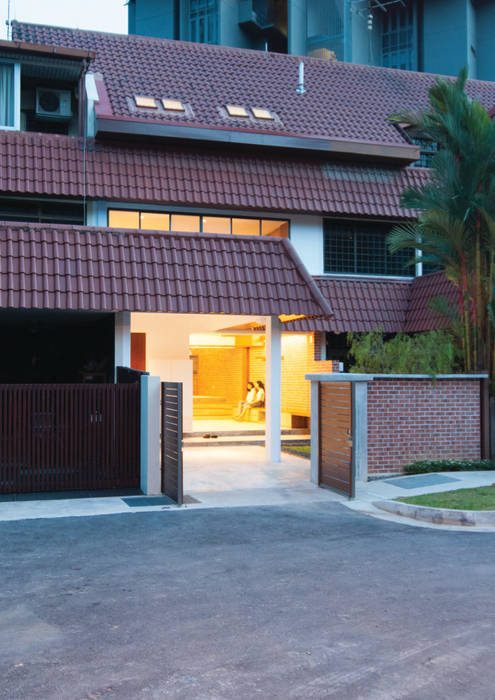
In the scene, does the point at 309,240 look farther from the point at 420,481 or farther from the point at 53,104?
the point at 420,481

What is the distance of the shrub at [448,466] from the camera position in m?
13.3

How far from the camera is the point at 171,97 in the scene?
20484mm

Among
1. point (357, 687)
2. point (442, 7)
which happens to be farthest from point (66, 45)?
point (442, 7)

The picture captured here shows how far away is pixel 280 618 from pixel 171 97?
17.4 metres

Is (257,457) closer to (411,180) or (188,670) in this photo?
(411,180)

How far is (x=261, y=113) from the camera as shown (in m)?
20.8

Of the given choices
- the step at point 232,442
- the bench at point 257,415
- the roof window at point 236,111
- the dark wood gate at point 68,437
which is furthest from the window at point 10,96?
the bench at point 257,415

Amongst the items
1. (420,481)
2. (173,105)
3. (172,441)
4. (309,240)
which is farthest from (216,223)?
(420,481)

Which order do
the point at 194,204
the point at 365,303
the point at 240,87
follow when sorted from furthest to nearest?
the point at 240,87 < the point at 365,303 < the point at 194,204

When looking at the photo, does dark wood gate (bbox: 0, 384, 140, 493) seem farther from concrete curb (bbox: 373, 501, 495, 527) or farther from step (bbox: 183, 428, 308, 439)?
step (bbox: 183, 428, 308, 439)

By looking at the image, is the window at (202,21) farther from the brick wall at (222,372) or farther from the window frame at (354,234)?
the window frame at (354,234)

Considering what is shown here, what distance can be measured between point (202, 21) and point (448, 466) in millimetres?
42228

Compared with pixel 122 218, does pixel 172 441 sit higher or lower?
lower

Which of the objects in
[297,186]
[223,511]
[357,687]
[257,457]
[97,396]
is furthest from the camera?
[297,186]
